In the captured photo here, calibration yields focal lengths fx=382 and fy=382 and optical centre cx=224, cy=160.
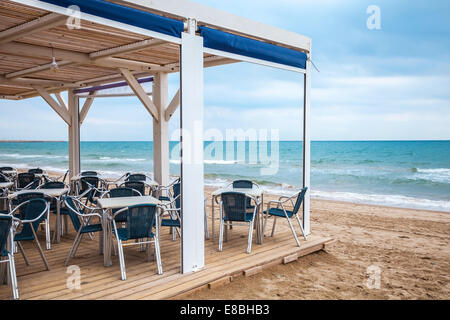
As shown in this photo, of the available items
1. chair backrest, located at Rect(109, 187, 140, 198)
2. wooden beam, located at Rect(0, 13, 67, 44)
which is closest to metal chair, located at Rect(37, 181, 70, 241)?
chair backrest, located at Rect(109, 187, 140, 198)

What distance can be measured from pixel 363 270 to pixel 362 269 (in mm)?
43

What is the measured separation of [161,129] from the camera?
25.1ft

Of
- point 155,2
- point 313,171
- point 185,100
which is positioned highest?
point 155,2

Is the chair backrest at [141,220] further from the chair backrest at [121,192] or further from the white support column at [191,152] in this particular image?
the chair backrest at [121,192]

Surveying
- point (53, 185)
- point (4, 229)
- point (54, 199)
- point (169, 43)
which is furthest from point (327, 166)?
point (4, 229)

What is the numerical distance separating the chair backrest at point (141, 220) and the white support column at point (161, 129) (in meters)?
4.00

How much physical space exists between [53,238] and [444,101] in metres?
36.9

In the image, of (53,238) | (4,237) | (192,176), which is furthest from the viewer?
(53,238)

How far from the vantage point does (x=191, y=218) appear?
157 inches

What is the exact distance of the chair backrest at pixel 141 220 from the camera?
3.69 metres

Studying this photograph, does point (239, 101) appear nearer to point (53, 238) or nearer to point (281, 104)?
point (281, 104)

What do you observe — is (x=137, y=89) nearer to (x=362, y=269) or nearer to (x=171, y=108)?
(x=171, y=108)
